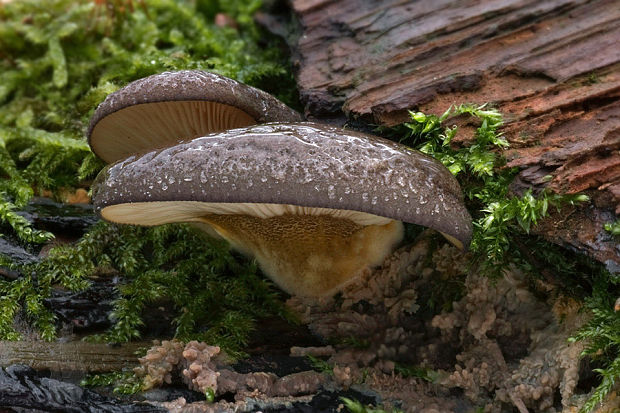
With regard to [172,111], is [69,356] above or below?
below

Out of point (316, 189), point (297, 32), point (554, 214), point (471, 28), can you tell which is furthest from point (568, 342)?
point (297, 32)

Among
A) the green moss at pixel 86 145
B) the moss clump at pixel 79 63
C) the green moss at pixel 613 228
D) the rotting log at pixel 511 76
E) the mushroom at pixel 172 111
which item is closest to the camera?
the green moss at pixel 613 228

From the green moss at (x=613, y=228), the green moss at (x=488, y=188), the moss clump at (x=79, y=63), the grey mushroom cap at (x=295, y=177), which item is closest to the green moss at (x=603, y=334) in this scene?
the green moss at (x=613, y=228)

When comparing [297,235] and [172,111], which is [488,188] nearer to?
[297,235]

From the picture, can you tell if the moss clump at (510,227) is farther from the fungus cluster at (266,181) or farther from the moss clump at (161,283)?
the moss clump at (161,283)

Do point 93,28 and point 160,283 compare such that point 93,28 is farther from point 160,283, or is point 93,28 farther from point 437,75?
point 437,75

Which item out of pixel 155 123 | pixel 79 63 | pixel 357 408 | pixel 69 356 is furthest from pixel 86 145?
pixel 357 408

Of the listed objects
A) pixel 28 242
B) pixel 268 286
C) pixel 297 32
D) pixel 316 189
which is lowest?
pixel 268 286
